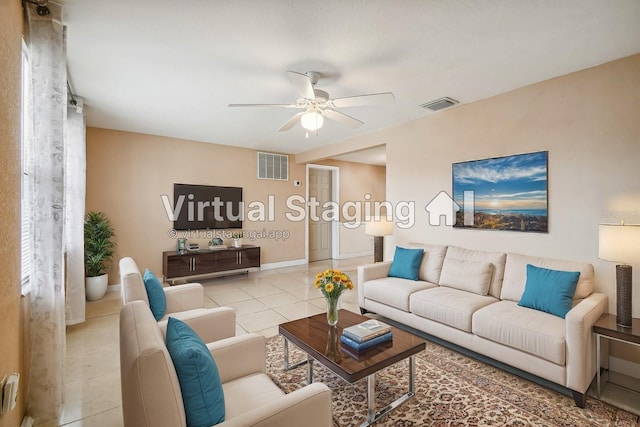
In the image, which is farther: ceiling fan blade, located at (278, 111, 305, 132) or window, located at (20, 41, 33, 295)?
ceiling fan blade, located at (278, 111, 305, 132)

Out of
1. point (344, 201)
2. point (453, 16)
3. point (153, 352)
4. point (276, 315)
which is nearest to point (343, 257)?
point (344, 201)

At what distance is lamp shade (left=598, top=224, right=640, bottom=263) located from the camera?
2090mm

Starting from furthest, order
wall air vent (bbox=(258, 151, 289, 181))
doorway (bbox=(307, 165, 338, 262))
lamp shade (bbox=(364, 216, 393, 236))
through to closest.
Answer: doorway (bbox=(307, 165, 338, 262)) < wall air vent (bbox=(258, 151, 289, 181)) < lamp shade (bbox=(364, 216, 393, 236))

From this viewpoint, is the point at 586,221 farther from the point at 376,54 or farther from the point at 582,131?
the point at 376,54

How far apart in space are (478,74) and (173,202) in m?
5.02

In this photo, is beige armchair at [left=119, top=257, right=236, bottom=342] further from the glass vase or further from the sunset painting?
the sunset painting

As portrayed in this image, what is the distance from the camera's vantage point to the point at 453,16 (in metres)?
1.98

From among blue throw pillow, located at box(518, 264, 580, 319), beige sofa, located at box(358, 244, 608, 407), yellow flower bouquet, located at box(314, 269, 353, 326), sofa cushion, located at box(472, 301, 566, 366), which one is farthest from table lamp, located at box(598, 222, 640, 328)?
yellow flower bouquet, located at box(314, 269, 353, 326)

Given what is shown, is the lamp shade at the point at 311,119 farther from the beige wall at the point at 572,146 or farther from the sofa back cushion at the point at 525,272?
the sofa back cushion at the point at 525,272

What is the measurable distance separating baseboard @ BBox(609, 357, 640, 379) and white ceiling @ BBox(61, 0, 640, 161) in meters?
2.54

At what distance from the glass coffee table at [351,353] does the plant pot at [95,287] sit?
139 inches

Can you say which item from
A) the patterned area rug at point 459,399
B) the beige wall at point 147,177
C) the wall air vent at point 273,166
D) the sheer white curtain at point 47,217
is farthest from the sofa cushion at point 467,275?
the wall air vent at point 273,166

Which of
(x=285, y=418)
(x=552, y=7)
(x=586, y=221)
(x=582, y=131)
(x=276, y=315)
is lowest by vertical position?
(x=276, y=315)

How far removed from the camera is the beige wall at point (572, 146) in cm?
250
